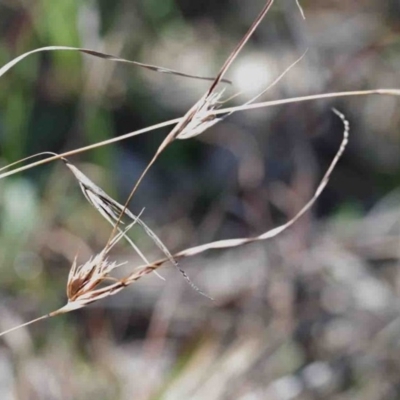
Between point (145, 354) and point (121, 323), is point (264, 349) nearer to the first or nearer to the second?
point (145, 354)

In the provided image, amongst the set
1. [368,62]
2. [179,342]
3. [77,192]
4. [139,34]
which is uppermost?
[139,34]

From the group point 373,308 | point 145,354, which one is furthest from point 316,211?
point 145,354

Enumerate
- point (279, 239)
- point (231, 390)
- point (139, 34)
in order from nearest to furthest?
point (231, 390) → point (279, 239) → point (139, 34)

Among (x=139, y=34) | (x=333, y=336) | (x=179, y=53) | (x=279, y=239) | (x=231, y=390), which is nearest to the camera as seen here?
(x=231, y=390)

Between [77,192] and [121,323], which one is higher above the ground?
[77,192]

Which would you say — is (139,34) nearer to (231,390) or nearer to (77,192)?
(77,192)

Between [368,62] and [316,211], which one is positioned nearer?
[316,211]
